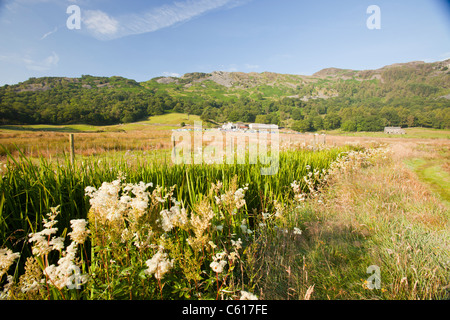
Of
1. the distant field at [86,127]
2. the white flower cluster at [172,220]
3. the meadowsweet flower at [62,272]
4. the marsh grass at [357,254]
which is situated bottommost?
the marsh grass at [357,254]

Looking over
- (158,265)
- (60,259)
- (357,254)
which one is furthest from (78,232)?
(357,254)

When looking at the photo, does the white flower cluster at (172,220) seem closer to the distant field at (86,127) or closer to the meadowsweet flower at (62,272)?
the meadowsweet flower at (62,272)

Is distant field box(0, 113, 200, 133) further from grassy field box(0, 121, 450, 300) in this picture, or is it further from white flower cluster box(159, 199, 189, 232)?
white flower cluster box(159, 199, 189, 232)

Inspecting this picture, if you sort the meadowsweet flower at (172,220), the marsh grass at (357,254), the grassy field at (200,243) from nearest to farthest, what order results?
the grassy field at (200,243) < the meadowsweet flower at (172,220) < the marsh grass at (357,254)

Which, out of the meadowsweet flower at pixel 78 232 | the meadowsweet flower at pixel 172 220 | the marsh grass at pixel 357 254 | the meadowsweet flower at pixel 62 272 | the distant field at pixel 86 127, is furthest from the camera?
the distant field at pixel 86 127

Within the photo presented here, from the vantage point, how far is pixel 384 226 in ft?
12.6

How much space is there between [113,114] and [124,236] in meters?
111

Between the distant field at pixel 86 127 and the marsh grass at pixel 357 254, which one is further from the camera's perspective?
the distant field at pixel 86 127

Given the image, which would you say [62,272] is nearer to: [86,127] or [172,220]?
[172,220]

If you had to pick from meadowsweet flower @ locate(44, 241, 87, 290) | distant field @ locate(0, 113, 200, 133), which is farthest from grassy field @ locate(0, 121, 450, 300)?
distant field @ locate(0, 113, 200, 133)

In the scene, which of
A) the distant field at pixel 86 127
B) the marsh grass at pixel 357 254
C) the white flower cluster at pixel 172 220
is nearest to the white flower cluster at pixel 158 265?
the white flower cluster at pixel 172 220

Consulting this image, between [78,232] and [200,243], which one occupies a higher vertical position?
[78,232]
